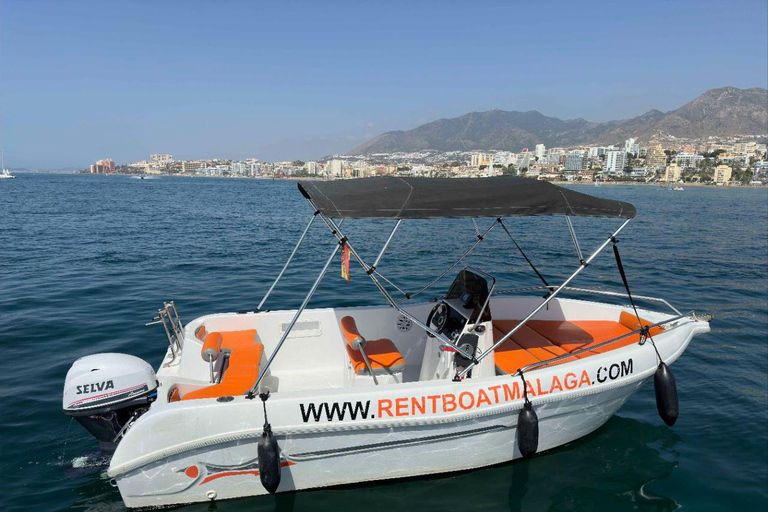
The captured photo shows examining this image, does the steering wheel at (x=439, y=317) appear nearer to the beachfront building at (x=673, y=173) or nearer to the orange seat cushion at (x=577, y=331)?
the orange seat cushion at (x=577, y=331)

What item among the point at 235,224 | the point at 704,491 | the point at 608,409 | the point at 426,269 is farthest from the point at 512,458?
the point at 235,224

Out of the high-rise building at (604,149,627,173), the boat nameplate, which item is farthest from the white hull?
the high-rise building at (604,149,627,173)

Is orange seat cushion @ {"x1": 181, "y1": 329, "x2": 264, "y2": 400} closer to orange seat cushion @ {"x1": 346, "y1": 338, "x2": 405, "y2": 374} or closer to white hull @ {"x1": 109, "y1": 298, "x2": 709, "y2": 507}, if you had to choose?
white hull @ {"x1": 109, "y1": 298, "x2": 709, "y2": 507}

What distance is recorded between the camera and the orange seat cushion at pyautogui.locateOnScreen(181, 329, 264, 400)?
4789 mm

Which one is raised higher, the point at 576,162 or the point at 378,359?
the point at 576,162

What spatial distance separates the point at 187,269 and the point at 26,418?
381 inches

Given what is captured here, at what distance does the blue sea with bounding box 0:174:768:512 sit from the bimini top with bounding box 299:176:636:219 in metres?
2.70

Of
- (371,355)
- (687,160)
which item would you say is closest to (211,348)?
(371,355)

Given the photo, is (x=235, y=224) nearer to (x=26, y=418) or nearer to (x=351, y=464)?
(x=26, y=418)

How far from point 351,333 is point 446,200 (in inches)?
84.7

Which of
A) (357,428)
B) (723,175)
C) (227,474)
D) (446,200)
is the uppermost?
(723,175)

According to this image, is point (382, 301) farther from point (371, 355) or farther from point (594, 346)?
point (594, 346)

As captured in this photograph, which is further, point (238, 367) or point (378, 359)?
point (378, 359)

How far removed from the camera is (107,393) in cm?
475
